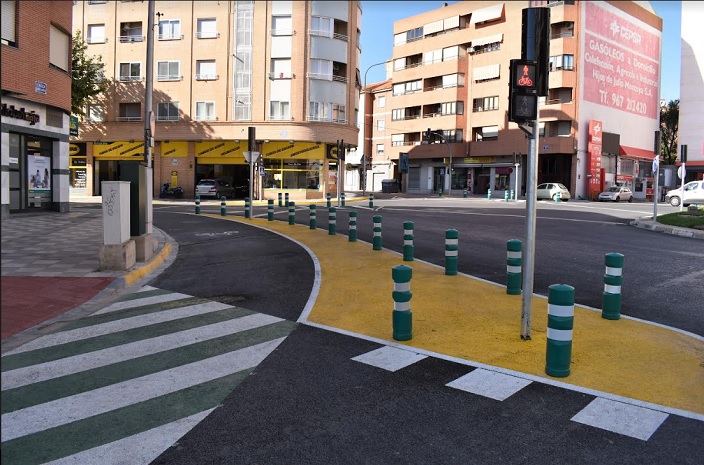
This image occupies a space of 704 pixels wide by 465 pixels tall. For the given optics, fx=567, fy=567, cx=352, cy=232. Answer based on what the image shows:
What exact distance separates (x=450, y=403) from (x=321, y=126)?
39198mm

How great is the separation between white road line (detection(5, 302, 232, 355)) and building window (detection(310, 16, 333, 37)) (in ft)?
125

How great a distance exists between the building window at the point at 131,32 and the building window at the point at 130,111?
4975 millimetres

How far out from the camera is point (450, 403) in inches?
181

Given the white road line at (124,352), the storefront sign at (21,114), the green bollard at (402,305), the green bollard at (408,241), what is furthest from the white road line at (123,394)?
Answer: the storefront sign at (21,114)

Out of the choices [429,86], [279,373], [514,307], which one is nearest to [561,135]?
[429,86]

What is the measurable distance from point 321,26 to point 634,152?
118ft

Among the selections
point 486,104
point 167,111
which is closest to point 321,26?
point 167,111

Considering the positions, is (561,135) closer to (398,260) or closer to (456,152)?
(456,152)

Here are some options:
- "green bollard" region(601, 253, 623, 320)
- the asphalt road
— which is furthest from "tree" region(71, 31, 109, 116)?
"green bollard" region(601, 253, 623, 320)

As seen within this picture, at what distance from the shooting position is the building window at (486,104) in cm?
5684

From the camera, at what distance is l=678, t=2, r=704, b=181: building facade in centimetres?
6016

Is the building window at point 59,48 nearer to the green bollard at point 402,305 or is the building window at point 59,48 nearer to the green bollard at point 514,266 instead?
the green bollard at point 514,266

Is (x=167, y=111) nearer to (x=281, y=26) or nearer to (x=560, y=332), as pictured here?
(x=281, y=26)

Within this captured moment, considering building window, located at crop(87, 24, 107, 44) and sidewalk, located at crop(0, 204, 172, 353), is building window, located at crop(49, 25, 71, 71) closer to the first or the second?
sidewalk, located at crop(0, 204, 172, 353)
